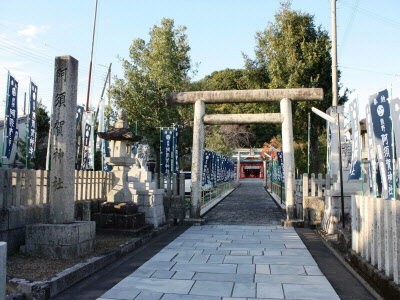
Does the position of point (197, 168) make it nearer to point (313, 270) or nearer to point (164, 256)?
point (164, 256)

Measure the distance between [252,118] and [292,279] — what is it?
6.94 m

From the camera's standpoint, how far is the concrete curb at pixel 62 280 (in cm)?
402

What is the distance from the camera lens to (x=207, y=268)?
5562 millimetres

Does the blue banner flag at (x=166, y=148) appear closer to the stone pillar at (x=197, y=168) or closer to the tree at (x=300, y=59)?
the stone pillar at (x=197, y=168)

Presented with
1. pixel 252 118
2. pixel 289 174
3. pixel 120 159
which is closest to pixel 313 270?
pixel 289 174

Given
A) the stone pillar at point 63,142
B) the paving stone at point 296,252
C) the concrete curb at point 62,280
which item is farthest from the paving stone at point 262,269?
the stone pillar at point 63,142

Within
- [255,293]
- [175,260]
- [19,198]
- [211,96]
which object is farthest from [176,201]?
[255,293]

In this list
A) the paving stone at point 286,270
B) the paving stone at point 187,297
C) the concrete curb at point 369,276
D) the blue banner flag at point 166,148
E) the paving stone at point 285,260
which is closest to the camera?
the concrete curb at point 369,276

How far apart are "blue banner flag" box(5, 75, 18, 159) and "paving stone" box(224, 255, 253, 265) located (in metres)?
7.43

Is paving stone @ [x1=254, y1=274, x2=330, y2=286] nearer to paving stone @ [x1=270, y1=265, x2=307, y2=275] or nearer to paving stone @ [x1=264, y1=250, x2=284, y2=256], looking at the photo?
paving stone @ [x1=270, y1=265, x2=307, y2=275]

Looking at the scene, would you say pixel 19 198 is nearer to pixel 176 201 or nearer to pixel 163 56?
pixel 176 201

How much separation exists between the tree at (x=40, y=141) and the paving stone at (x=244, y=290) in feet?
59.0

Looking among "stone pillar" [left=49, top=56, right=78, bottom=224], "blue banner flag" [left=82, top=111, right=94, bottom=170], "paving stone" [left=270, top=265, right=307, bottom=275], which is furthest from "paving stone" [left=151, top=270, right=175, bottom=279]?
"blue banner flag" [left=82, top=111, right=94, bottom=170]

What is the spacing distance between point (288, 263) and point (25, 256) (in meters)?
4.19
